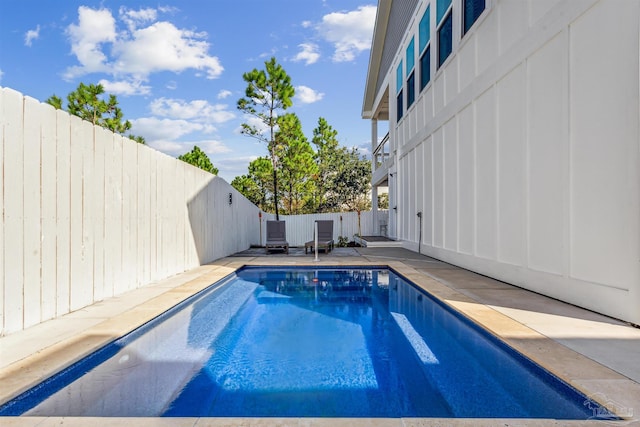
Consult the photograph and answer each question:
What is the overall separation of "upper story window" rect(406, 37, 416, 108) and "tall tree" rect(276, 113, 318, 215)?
26.3 feet

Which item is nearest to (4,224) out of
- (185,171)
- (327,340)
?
(327,340)

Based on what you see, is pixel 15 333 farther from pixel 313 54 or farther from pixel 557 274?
pixel 313 54

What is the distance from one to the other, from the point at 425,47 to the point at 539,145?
5833 mm

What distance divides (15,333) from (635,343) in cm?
515

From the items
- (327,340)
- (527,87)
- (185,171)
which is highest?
(527,87)

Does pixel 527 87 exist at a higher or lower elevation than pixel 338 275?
higher

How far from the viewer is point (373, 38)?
49.3 feet

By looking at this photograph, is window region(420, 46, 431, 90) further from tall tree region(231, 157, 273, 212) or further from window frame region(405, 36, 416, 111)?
tall tree region(231, 157, 273, 212)

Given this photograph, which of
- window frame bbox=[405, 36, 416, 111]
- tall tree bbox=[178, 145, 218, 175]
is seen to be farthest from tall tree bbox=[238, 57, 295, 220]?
tall tree bbox=[178, 145, 218, 175]

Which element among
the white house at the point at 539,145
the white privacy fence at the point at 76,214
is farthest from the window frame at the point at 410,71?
the white privacy fence at the point at 76,214

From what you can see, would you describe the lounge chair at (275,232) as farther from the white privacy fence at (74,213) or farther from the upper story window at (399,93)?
the upper story window at (399,93)

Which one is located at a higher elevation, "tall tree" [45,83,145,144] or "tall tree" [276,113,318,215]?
"tall tree" [45,83,145,144]

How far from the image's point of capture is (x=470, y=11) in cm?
644

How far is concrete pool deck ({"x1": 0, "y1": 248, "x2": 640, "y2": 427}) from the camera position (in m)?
1.81
